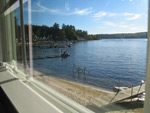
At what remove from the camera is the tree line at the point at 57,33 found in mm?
1309

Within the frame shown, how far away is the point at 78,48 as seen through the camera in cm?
137

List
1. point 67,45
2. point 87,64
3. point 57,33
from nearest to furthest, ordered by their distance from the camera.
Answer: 1. point 67,45
2. point 57,33
3. point 87,64

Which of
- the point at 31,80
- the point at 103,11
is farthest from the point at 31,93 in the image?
the point at 103,11

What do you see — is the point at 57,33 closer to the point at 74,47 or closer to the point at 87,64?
the point at 74,47

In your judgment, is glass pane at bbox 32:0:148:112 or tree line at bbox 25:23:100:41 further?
tree line at bbox 25:23:100:41

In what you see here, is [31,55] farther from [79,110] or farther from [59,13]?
[79,110]

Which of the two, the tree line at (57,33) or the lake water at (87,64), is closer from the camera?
the lake water at (87,64)

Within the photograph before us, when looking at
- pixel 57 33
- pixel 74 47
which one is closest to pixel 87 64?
pixel 74 47

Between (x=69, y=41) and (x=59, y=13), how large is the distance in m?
0.84

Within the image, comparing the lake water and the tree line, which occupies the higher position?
the tree line

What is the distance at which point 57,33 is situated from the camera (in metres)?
1.44

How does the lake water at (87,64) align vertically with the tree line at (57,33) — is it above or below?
below

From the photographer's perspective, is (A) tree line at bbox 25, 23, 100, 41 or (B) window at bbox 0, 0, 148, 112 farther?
(A) tree line at bbox 25, 23, 100, 41

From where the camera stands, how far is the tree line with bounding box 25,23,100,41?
131cm
